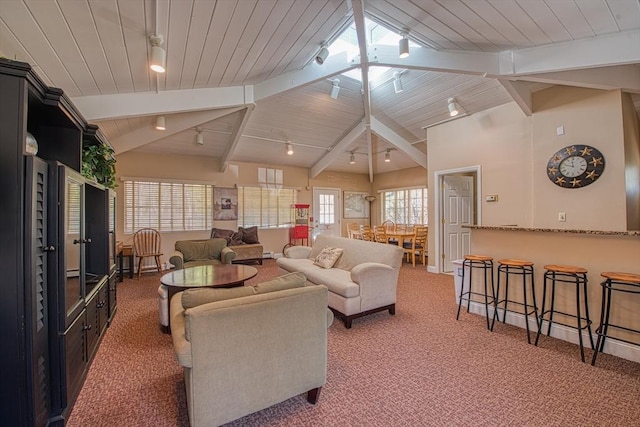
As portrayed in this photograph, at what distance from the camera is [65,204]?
5.74ft

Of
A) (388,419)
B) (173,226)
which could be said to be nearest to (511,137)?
(388,419)

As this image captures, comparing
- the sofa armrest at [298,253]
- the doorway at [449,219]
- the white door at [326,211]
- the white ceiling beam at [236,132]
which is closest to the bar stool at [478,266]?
the doorway at [449,219]

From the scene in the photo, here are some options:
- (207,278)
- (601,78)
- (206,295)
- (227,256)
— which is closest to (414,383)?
(206,295)

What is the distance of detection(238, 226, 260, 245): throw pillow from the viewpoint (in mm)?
6540

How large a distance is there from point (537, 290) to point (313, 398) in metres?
2.64

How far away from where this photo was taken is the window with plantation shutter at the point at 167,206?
568 cm

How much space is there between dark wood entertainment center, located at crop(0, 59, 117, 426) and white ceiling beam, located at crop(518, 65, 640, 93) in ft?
14.2

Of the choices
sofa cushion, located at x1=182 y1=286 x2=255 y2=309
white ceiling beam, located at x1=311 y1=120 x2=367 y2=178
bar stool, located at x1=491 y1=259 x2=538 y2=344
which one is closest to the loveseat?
bar stool, located at x1=491 y1=259 x2=538 y2=344

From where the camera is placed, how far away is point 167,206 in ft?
19.9

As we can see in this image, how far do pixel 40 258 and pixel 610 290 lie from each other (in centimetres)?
408

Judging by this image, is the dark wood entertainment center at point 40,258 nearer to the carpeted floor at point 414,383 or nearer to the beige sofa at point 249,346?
the carpeted floor at point 414,383

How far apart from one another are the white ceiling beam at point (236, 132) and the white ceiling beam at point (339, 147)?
241 cm

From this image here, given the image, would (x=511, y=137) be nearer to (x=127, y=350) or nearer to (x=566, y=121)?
(x=566, y=121)

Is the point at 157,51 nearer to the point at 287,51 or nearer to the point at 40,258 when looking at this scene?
the point at 287,51
